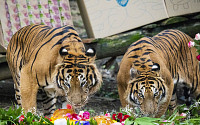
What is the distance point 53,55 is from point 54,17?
2.01 m

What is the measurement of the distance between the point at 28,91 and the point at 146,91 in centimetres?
166

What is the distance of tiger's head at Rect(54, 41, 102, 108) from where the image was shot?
452cm

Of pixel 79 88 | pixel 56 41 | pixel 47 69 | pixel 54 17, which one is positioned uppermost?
pixel 54 17

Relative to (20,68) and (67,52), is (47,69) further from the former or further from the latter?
(20,68)

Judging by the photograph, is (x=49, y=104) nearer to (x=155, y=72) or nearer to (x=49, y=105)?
(x=49, y=105)

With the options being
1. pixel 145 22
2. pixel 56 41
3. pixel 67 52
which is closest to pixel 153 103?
pixel 67 52

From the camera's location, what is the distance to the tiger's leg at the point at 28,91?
16.3 feet

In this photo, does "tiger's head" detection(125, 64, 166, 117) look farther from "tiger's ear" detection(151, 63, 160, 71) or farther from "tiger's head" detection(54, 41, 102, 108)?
"tiger's head" detection(54, 41, 102, 108)

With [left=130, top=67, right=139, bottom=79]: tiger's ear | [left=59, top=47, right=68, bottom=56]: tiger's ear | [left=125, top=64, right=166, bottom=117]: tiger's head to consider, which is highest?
[left=59, top=47, right=68, bottom=56]: tiger's ear

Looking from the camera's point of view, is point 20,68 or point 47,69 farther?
point 20,68

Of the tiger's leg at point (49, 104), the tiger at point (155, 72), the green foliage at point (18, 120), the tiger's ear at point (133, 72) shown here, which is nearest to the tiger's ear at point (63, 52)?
the tiger at point (155, 72)

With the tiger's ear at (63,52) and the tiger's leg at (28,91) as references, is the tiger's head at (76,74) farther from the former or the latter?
the tiger's leg at (28,91)

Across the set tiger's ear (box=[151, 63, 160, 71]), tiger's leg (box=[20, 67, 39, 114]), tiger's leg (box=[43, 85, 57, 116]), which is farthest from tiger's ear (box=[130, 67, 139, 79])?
tiger's leg (box=[43, 85, 57, 116])

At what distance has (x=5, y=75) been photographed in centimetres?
675
